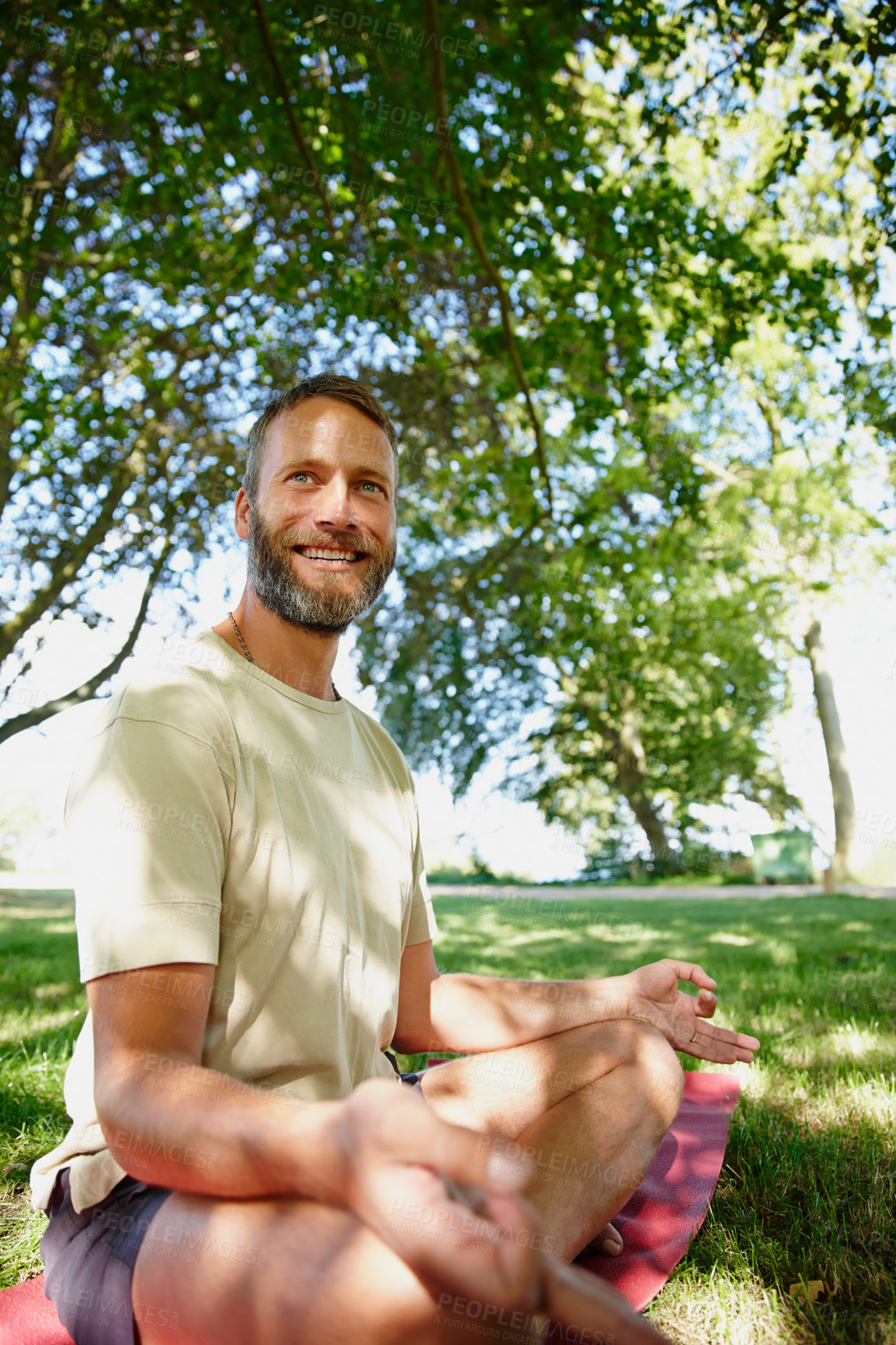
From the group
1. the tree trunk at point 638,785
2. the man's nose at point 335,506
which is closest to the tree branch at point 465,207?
the man's nose at point 335,506

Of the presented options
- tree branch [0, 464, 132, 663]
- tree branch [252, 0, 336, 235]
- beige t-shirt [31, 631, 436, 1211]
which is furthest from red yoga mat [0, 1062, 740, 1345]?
tree branch [0, 464, 132, 663]

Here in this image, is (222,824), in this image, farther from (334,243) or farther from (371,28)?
(371,28)

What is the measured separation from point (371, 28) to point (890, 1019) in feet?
21.9

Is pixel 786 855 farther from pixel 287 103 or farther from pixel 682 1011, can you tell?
pixel 682 1011

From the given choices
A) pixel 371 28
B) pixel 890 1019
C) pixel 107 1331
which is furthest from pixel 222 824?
pixel 371 28

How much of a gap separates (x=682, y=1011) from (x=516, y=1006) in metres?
0.50

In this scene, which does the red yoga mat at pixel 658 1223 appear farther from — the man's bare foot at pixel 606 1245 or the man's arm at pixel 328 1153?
the man's arm at pixel 328 1153

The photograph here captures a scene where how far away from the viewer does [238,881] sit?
1.85m

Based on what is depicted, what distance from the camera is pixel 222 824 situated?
183 centimetres

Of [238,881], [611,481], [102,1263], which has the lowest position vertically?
[102,1263]

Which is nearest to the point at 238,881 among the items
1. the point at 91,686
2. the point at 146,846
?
the point at 146,846

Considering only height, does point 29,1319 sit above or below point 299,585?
below

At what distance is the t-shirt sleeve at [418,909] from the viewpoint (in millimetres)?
2512

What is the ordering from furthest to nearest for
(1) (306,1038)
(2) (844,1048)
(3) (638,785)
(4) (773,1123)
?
(3) (638,785) < (2) (844,1048) < (4) (773,1123) < (1) (306,1038)
